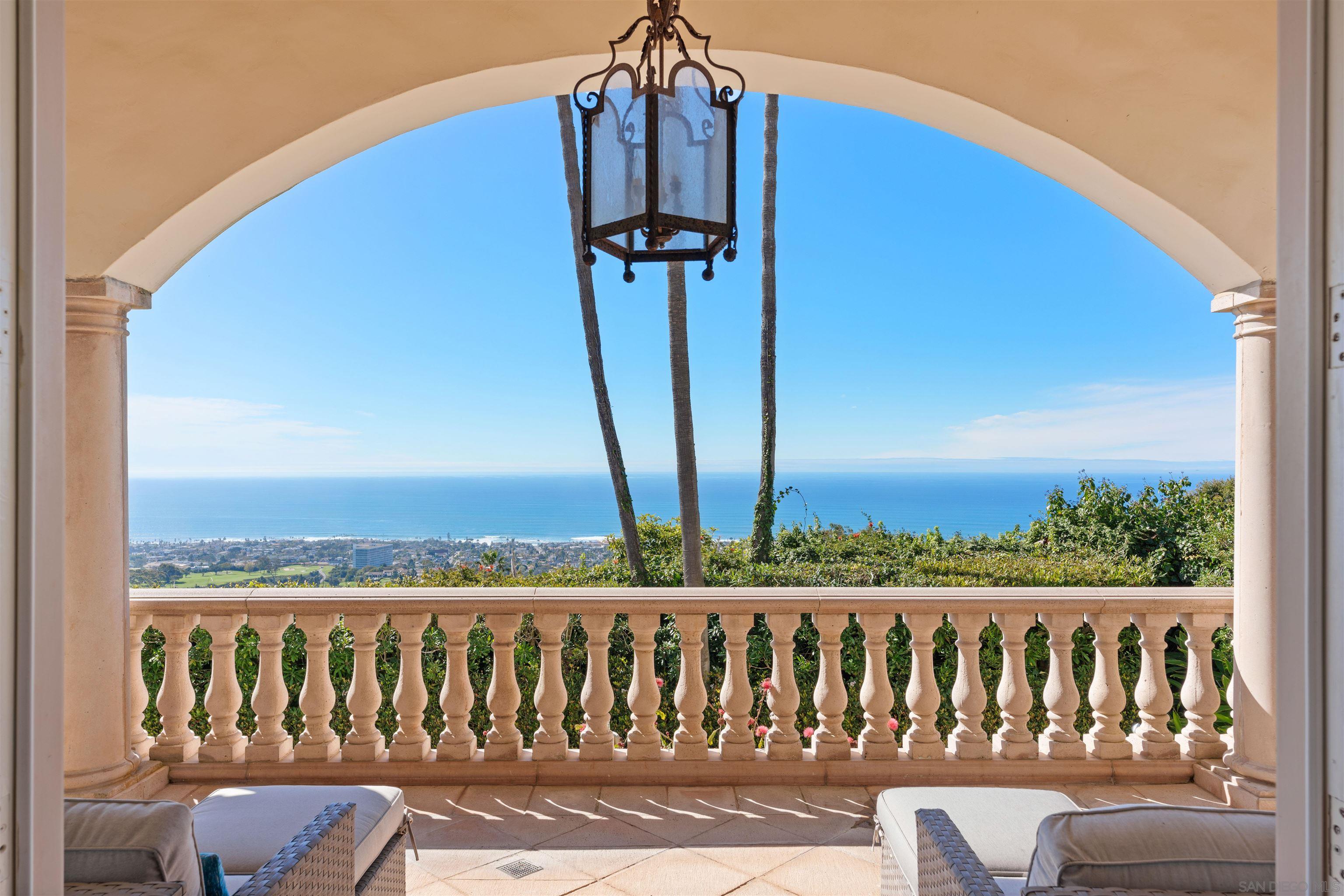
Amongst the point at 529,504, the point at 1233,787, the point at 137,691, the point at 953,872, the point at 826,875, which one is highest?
the point at 953,872

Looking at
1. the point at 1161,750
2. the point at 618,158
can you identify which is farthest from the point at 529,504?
the point at 618,158

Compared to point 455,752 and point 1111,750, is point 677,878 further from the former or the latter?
point 1111,750

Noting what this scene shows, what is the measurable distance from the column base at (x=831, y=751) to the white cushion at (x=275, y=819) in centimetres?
180

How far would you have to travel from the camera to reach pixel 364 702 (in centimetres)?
337

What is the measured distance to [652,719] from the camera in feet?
11.3

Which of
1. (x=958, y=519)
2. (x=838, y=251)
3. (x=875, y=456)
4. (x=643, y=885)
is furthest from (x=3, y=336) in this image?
(x=958, y=519)

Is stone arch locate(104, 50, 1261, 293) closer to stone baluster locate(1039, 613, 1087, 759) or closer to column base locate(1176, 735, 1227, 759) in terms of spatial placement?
stone baluster locate(1039, 613, 1087, 759)

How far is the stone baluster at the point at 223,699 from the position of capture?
335 centimetres

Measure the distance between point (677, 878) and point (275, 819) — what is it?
135cm

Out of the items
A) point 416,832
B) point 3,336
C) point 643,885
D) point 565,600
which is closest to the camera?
point 3,336

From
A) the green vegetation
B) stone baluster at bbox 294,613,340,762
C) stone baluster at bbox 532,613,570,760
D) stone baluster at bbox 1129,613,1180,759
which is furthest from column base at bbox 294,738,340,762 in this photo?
stone baluster at bbox 1129,613,1180,759

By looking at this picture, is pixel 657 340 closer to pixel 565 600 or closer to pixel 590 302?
pixel 590 302

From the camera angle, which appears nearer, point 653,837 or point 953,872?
point 953,872

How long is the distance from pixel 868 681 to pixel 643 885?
1.32 meters
